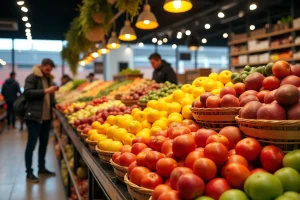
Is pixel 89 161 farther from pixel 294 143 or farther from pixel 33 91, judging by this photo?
pixel 33 91

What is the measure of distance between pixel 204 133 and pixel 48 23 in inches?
468

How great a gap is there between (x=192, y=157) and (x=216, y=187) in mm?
186

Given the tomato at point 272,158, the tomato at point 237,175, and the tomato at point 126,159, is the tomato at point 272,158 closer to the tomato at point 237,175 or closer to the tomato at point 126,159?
the tomato at point 237,175

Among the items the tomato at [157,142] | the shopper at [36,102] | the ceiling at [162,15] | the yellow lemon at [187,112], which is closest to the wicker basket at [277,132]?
Result: the tomato at [157,142]

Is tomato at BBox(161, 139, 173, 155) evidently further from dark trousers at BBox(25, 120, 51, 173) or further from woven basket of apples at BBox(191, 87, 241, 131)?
dark trousers at BBox(25, 120, 51, 173)

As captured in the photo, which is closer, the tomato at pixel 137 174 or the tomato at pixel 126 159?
the tomato at pixel 137 174

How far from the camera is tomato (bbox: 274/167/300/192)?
105 centimetres

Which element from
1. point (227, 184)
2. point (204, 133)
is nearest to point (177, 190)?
point (227, 184)

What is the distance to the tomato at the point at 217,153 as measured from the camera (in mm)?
1196

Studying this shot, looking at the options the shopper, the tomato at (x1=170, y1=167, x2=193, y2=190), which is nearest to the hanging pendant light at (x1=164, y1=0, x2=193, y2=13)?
the shopper

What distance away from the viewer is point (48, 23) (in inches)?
479

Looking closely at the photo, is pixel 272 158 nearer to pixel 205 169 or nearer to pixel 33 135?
pixel 205 169

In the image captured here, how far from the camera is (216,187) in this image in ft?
3.60

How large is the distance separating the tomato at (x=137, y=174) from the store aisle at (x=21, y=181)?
3056 millimetres
